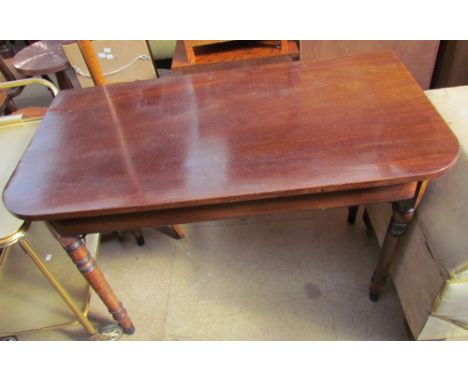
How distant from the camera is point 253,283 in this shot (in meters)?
1.32

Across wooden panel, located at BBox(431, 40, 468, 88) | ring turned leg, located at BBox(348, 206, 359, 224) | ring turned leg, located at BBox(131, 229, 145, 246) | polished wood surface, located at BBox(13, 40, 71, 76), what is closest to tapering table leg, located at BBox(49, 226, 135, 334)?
ring turned leg, located at BBox(131, 229, 145, 246)

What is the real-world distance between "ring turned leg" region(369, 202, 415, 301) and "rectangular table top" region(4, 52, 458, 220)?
0.18 meters

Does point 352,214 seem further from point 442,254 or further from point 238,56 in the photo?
point 238,56

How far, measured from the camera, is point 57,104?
1085 millimetres

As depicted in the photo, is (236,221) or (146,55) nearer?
(236,221)

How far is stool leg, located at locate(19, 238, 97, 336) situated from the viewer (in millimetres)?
862

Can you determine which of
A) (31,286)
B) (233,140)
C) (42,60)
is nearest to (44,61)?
(42,60)

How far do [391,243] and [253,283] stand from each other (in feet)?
1.80

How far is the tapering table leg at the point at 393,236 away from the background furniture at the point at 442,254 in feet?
0.11

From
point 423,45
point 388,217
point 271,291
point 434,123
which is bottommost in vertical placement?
point 271,291

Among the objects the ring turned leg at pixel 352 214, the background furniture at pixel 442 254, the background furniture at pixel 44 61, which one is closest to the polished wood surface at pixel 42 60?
the background furniture at pixel 44 61

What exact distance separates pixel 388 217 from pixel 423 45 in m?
0.98

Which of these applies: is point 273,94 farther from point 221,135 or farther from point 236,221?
point 236,221

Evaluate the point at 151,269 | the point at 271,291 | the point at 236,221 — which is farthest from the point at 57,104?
the point at 271,291
